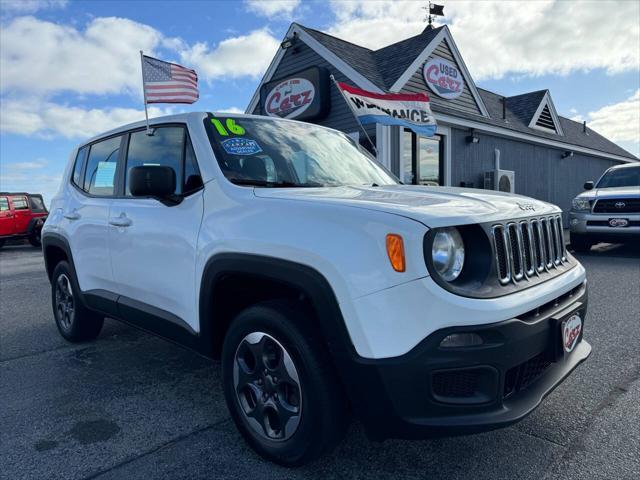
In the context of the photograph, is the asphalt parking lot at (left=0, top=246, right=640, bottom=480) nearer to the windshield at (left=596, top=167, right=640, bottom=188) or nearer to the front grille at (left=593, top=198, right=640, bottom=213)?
the front grille at (left=593, top=198, right=640, bottom=213)

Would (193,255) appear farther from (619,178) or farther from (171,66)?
(619,178)

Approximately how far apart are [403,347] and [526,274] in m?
0.81

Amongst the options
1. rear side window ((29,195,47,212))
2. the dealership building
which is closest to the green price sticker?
the dealership building

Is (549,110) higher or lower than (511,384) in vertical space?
higher

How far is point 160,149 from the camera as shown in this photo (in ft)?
10.7

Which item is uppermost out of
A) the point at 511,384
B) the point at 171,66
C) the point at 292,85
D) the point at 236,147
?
the point at 292,85

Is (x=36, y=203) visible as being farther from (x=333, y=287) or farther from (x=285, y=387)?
(x=333, y=287)

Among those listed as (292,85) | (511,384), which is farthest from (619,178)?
(511,384)

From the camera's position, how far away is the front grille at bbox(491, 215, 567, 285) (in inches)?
84.7

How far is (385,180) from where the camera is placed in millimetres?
3518

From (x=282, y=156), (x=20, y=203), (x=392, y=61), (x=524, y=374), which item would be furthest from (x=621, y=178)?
(x=20, y=203)

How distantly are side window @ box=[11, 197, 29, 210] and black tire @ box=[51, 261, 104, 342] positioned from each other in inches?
526

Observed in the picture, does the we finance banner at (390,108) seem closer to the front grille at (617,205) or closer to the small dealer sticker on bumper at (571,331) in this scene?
the front grille at (617,205)

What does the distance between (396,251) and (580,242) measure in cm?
873
